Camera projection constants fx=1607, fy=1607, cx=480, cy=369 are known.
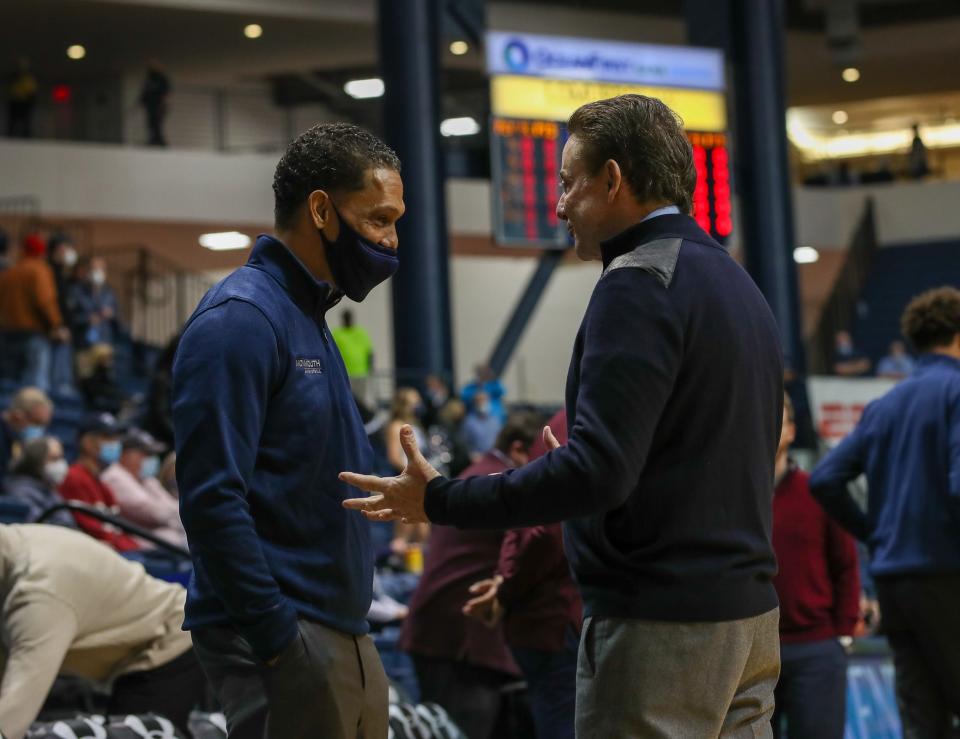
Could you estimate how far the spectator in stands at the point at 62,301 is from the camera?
14.7 meters

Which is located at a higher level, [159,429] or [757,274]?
[757,274]

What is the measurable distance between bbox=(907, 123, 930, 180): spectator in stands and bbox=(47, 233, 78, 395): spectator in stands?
16246 mm

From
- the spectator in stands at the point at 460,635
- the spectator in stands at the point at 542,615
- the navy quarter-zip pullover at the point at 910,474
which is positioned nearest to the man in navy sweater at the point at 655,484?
the navy quarter-zip pullover at the point at 910,474

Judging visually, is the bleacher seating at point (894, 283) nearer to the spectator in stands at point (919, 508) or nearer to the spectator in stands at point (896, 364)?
the spectator in stands at point (896, 364)

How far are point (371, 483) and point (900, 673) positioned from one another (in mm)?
2926

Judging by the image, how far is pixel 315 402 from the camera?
3.20 metres

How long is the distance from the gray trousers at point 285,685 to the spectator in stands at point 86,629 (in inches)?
52.7

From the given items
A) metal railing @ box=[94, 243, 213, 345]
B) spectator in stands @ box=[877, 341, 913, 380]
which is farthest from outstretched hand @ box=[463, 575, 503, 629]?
spectator in stands @ box=[877, 341, 913, 380]

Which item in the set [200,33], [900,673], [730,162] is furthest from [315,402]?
[200,33]

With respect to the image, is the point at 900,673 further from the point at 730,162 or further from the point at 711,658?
the point at 730,162

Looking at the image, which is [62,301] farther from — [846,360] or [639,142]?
[639,142]

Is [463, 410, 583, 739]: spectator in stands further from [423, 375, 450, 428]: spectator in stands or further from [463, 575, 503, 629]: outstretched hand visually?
[423, 375, 450, 428]: spectator in stands

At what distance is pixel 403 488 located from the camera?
9.77 feet

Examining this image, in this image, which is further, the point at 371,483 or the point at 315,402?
the point at 315,402
